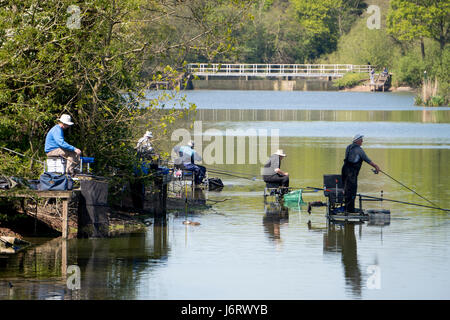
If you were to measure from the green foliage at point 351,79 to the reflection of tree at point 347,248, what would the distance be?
10152cm

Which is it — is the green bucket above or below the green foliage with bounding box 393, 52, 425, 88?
below

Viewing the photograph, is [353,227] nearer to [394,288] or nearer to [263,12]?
[394,288]

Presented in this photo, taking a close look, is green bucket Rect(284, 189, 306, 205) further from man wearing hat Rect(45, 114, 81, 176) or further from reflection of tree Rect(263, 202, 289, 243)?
man wearing hat Rect(45, 114, 81, 176)

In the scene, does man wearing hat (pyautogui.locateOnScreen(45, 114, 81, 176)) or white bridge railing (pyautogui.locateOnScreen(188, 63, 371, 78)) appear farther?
white bridge railing (pyautogui.locateOnScreen(188, 63, 371, 78))

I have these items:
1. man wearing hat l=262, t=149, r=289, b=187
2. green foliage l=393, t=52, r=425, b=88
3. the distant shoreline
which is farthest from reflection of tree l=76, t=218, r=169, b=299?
the distant shoreline

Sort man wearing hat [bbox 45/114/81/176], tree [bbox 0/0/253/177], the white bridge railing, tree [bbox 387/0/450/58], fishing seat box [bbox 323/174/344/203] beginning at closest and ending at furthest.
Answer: man wearing hat [bbox 45/114/81/176] < tree [bbox 0/0/253/177] < fishing seat box [bbox 323/174/344/203] < tree [bbox 387/0/450/58] < the white bridge railing

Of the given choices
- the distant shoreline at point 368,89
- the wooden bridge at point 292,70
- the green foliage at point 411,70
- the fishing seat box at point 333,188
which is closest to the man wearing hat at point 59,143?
the fishing seat box at point 333,188

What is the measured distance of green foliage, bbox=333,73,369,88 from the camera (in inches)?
4766

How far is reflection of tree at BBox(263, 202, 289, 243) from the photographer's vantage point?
65.8 ft

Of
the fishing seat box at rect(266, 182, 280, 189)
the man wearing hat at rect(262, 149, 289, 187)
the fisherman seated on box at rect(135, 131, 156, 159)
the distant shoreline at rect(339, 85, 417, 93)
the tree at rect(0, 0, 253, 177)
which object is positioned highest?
the distant shoreline at rect(339, 85, 417, 93)

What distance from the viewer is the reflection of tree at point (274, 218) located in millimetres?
20047

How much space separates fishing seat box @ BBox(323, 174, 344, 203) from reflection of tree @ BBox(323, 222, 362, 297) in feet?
1.73

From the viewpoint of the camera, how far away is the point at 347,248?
18422 mm

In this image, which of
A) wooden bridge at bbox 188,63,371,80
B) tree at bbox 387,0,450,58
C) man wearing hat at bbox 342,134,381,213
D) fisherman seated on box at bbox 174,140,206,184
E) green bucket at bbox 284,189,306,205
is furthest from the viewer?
wooden bridge at bbox 188,63,371,80
